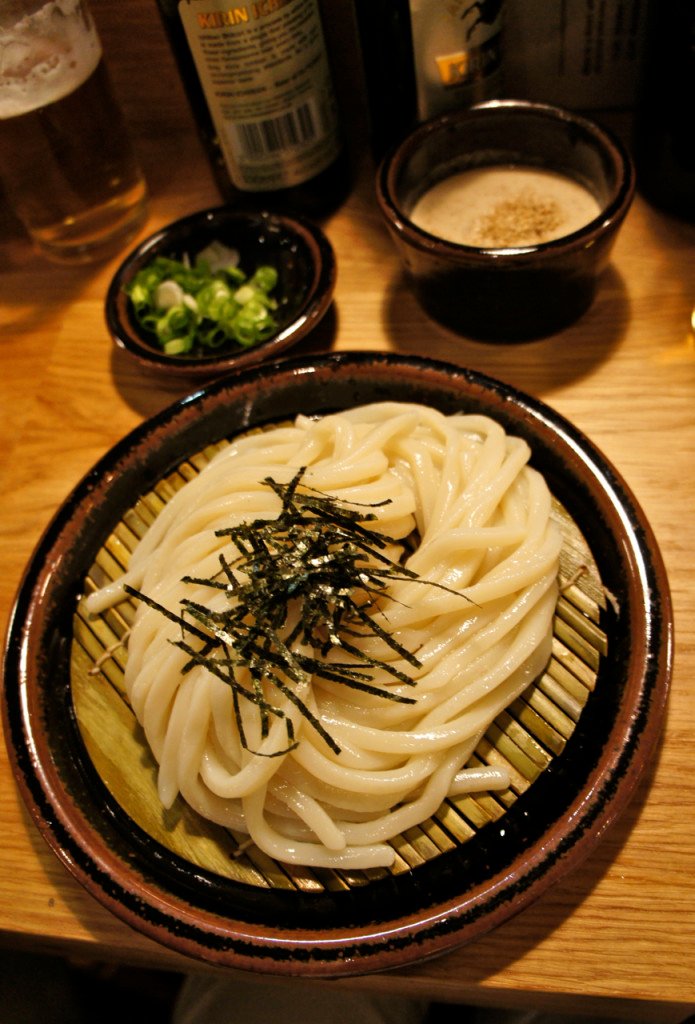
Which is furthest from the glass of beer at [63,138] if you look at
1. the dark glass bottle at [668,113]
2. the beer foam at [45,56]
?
the dark glass bottle at [668,113]

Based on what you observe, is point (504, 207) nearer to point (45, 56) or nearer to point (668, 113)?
point (668, 113)

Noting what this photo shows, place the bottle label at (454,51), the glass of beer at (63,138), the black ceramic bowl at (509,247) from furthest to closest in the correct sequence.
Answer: the glass of beer at (63,138), the bottle label at (454,51), the black ceramic bowl at (509,247)

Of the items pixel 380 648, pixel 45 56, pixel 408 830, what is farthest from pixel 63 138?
pixel 408 830

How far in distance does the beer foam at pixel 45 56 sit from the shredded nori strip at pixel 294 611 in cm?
126

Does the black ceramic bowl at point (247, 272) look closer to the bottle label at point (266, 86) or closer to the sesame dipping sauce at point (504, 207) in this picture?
the bottle label at point (266, 86)

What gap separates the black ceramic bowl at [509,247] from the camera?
1560 mm

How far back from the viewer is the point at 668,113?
173 centimetres

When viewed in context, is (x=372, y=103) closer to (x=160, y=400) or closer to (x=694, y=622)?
(x=160, y=400)

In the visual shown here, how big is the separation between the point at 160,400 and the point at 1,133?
0.74 m

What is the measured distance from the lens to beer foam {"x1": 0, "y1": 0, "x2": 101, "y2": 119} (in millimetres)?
→ 1805

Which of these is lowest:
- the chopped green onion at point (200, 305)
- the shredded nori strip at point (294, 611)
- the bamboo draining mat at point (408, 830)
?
the chopped green onion at point (200, 305)

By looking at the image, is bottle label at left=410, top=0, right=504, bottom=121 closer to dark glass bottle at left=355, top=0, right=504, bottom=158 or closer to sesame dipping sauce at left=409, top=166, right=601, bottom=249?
dark glass bottle at left=355, top=0, right=504, bottom=158

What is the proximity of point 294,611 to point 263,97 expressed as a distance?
1.26 meters

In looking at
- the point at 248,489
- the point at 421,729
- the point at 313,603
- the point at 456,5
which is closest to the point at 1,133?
the point at 456,5
